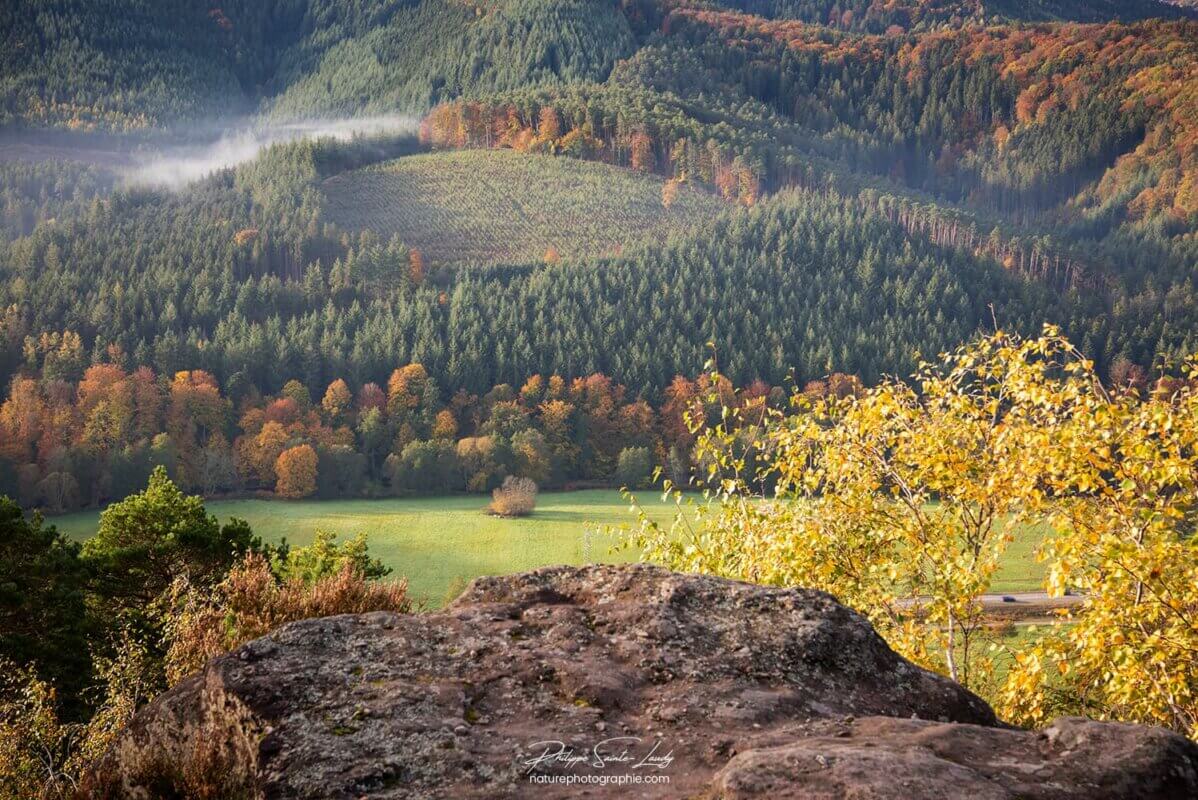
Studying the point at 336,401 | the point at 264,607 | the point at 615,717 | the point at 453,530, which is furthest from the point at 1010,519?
the point at 336,401

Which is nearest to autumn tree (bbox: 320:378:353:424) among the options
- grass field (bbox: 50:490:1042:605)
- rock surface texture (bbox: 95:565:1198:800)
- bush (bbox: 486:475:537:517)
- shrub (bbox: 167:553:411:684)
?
grass field (bbox: 50:490:1042:605)

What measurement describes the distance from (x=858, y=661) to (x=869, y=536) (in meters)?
6.63

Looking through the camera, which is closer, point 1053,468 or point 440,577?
point 1053,468

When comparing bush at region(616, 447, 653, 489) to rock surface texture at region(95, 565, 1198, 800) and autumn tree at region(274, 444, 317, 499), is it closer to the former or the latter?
autumn tree at region(274, 444, 317, 499)

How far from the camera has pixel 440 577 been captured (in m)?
95.5

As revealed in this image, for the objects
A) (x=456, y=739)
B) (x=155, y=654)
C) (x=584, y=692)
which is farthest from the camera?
(x=155, y=654)

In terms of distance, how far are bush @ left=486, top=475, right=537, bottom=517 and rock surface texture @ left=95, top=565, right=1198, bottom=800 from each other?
379 feet

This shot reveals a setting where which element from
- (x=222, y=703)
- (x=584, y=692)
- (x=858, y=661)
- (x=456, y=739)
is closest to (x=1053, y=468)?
(x=858, y=661)

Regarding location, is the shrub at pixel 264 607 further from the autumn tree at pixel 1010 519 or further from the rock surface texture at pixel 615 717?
the autumn tree at pixel 1010 519

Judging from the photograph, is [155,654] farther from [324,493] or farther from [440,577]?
[324,493]

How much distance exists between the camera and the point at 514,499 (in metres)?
125

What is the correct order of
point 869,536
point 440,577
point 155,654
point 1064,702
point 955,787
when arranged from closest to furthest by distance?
point 955,787 → point 869,536 → point 1064,702 → point 155,654 → point 440,577

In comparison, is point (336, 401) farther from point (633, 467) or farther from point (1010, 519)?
point (1010, 519)

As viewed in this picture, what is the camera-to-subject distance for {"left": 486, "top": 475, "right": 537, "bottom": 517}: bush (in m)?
124
